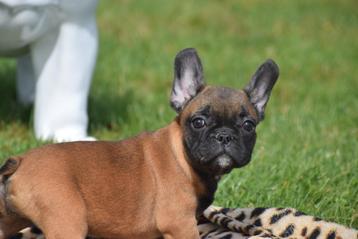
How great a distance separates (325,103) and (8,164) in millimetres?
3880

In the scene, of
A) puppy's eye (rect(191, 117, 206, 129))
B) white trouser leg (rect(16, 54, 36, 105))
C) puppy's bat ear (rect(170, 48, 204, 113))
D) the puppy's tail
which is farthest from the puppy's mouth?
white trouser leg (rect(16, 54, 36, 105))

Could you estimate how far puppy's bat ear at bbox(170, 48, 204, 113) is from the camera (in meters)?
3.37

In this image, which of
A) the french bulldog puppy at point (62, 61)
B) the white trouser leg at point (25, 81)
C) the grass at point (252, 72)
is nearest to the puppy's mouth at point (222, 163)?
the grass at point (252, 72)

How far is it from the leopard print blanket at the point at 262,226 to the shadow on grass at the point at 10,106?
6.50ft

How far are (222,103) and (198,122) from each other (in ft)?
0.40

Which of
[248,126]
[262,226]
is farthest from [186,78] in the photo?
[262,226]

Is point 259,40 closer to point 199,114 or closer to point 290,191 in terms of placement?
point 290,191

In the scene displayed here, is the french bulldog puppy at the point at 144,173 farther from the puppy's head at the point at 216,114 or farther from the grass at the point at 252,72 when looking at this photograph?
the grass at the point at 252,72

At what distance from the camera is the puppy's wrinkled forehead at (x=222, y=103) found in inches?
126

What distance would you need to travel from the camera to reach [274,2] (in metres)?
10.2

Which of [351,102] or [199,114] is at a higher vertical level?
[199,114]

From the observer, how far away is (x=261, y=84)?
3.44m

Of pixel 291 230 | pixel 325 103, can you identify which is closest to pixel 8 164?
pixel 291 230

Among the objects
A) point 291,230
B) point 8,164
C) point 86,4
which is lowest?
point 291,230
